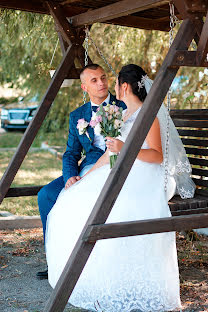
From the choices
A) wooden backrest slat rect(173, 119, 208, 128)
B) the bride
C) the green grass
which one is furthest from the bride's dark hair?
the green grass

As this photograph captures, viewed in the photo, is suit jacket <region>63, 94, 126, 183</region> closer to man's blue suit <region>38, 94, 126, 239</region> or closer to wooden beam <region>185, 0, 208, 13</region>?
man's blue suit <region>38, 94, 126, 239</region>

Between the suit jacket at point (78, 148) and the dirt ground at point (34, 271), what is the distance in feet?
3.09

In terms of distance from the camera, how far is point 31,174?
988cm

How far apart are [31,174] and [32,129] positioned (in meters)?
5.29

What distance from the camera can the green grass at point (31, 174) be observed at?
23.6ft

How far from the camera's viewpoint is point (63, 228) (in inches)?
151

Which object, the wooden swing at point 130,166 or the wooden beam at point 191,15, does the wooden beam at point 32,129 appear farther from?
the wooden beam at point 191,15

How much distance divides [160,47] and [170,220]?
5.74 meters

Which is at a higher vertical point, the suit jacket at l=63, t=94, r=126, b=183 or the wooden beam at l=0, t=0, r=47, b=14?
the wooden beam at l=0, t=0, r=47, b=14

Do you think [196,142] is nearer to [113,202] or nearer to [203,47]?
[203,47]

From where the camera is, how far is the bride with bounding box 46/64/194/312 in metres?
3.54

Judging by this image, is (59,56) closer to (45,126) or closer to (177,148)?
(45,126)

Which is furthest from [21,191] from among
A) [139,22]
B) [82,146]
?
[139,22]

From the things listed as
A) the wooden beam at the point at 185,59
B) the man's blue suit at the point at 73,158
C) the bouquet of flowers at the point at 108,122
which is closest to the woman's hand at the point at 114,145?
the bouquet of flowers at the point at 108,122
